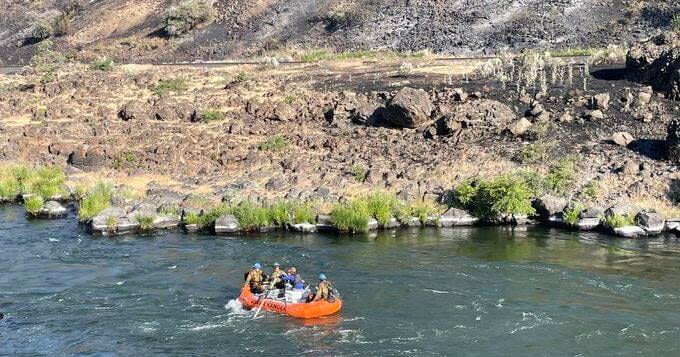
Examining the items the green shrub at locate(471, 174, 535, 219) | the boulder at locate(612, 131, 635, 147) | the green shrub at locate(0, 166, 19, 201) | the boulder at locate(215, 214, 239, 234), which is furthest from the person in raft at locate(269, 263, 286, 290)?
the boulder at locate(612, 131, 635, 147)

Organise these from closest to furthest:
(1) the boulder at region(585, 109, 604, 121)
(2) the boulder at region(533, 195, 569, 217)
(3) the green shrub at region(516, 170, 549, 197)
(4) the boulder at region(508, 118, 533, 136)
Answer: (2) the boulder at region(533, 195, 569, 217), (3) the green shrub at region(516, 170, 549, 197), (4) the boulder at region(508, 118, 533, 136), (1) the boulder at region(585, 109, 604, 121)

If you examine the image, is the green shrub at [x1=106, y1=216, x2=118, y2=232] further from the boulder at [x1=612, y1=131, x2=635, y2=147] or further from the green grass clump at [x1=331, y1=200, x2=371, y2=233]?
the boulder at [x1=612, y1=131, x2=635, y2=147]

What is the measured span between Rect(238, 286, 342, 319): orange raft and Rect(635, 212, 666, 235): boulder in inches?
511

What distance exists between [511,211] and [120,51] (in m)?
51.8

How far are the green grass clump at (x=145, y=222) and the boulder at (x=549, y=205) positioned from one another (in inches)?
577

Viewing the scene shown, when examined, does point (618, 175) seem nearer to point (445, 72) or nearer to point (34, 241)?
point (445, 72)

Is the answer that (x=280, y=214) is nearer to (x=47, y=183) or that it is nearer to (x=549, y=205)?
(x=549, y=205)

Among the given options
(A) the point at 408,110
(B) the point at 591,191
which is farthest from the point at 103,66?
(B) the point at 591,191

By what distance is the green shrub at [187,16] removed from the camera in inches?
2884

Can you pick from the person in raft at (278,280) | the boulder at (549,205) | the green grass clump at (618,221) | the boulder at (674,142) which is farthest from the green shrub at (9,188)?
the boulder at (674,142)

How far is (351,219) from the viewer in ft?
92.8

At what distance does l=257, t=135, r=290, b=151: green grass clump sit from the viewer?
37375 mm

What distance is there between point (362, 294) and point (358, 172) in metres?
12.1

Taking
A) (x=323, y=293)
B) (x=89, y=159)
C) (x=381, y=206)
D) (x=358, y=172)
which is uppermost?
(x=89, y=159)
